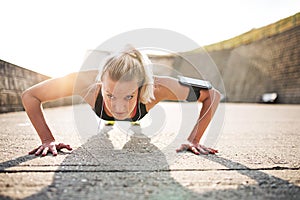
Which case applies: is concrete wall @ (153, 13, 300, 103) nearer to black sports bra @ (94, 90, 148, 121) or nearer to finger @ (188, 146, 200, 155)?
black sports bra @ (94, 90, 148, 121)

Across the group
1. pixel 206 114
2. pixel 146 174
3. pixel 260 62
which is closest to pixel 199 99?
pixel 206 114

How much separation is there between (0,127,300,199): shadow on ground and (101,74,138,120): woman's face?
36 centimetres

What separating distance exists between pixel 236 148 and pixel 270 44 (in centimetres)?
1602

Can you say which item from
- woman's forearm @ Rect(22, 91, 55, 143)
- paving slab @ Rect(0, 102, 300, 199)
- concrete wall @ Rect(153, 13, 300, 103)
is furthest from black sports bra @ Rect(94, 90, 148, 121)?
concrete wall @ Rect(153, 13, 300, 103)

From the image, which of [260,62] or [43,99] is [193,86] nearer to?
[43,99]

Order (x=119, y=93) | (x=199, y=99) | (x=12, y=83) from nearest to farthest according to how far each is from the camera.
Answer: (x=119, y=93)
(x=199, y=99)
(x=12, y=83)

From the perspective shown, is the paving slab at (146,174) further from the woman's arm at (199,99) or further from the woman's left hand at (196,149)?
the woman's arm at (199,99)

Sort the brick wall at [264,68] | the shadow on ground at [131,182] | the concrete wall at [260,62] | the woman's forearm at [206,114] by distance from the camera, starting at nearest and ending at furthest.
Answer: the shadow on ground at [131,182] → the woman's forearm at [206,114] → the brick wall at [264,68] → the concrete wall at [260,62]

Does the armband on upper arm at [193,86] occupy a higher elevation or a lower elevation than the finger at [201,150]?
higher

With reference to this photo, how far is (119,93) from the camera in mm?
1766

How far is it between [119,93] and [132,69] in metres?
0.22

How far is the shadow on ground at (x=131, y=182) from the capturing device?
99 centimetres

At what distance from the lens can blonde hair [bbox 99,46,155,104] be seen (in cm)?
182

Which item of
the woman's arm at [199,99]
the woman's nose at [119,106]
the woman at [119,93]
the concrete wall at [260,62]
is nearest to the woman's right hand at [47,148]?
the woman at [119,93]
